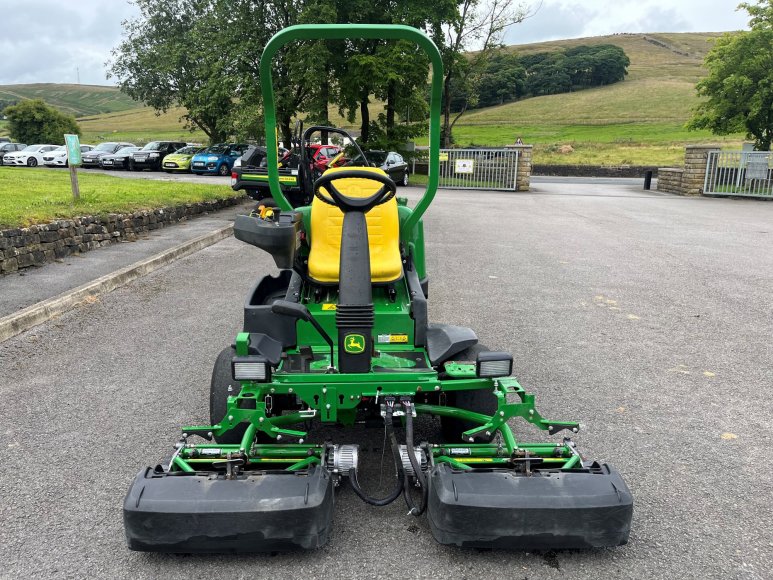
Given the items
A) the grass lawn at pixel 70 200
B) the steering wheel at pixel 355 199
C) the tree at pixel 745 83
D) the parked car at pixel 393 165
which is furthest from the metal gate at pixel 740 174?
the steering wheel at pixel 355 199

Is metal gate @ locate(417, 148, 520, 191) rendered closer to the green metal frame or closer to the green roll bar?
the green roll bar

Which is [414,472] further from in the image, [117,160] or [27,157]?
A: [27,157]

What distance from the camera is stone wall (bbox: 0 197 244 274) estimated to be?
7.75 meters

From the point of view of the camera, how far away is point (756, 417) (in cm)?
421

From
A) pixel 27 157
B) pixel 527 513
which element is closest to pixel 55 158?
pixel 27 157

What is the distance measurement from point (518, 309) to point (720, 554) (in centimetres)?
433

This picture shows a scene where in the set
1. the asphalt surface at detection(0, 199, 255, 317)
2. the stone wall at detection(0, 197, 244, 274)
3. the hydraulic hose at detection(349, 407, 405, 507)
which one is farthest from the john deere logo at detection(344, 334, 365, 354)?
the stone wall at detection(0, 197, 244, 274)

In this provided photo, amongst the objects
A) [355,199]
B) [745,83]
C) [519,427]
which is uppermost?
[745,83]

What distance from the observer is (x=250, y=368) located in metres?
2.92

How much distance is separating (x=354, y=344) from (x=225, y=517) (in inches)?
40.3

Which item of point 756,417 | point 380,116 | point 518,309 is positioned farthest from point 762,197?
point 756,417

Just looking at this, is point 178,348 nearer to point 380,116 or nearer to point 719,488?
point 719,488

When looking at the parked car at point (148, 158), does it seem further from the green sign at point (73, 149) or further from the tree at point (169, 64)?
the green sign at point (73, 149)

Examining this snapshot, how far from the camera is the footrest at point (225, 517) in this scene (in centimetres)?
252
